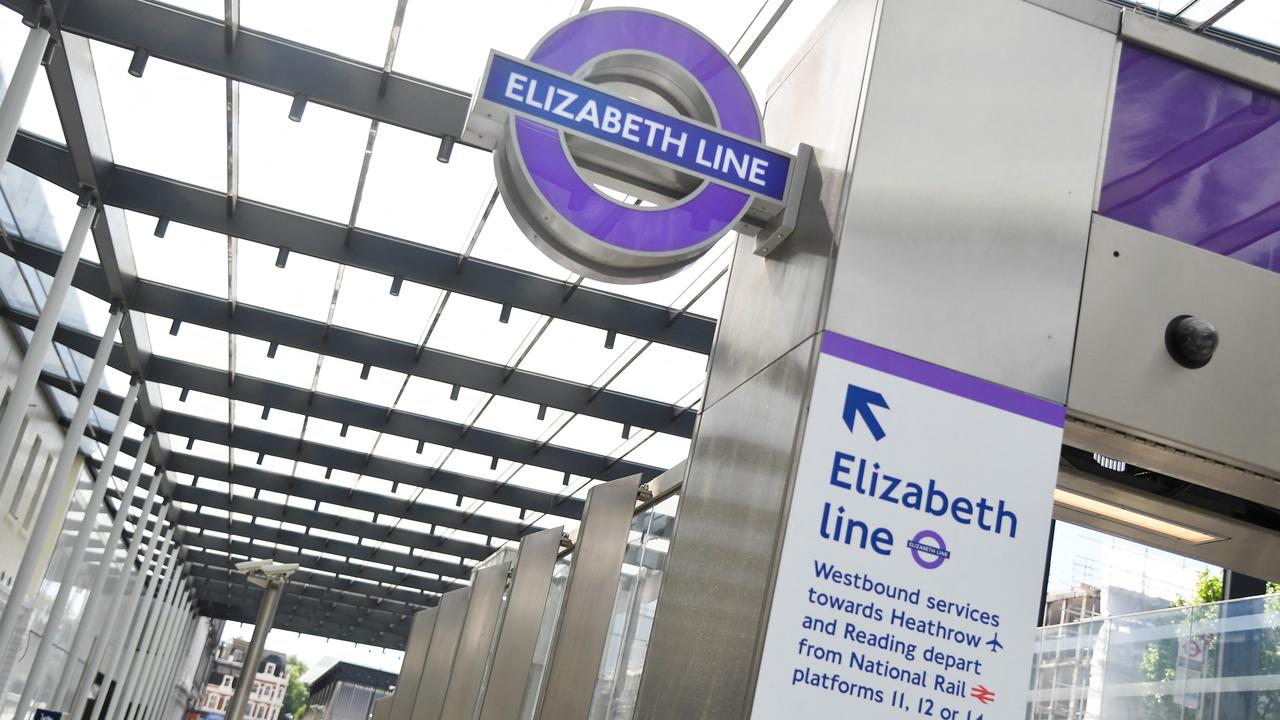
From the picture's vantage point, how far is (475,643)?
12141mm

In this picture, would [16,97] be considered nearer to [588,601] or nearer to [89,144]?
[89,144]

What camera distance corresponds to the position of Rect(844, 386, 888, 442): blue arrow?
4379 mm

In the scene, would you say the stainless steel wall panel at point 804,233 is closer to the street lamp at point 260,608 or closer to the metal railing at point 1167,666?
the metal railing at point 1167,666

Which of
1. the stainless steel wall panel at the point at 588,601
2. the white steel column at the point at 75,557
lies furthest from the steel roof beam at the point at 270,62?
the white steel column at the point at 75,557

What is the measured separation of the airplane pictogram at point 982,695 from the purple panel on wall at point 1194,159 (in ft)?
7.00

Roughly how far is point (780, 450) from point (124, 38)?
1020 cm

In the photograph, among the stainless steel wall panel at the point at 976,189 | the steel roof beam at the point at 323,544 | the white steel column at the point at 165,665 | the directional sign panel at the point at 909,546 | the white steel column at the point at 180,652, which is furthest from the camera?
the white steel column at the point at 180,652

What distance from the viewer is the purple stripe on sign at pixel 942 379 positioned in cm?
441

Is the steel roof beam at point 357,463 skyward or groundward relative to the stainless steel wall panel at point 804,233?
skyward

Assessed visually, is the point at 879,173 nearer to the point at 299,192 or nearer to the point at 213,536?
the point at 299,192

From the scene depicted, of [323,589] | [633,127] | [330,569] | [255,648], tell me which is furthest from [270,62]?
[323,589]

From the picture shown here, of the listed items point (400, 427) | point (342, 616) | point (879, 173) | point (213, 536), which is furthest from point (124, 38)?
point (342, 616)

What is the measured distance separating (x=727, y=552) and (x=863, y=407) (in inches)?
34.2

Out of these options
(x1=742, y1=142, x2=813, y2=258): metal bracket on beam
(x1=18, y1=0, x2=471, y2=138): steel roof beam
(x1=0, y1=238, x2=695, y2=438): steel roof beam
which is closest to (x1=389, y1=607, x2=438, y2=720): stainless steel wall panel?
(x1=0, y1=238, x2=695, y2=438): steel roof beam
